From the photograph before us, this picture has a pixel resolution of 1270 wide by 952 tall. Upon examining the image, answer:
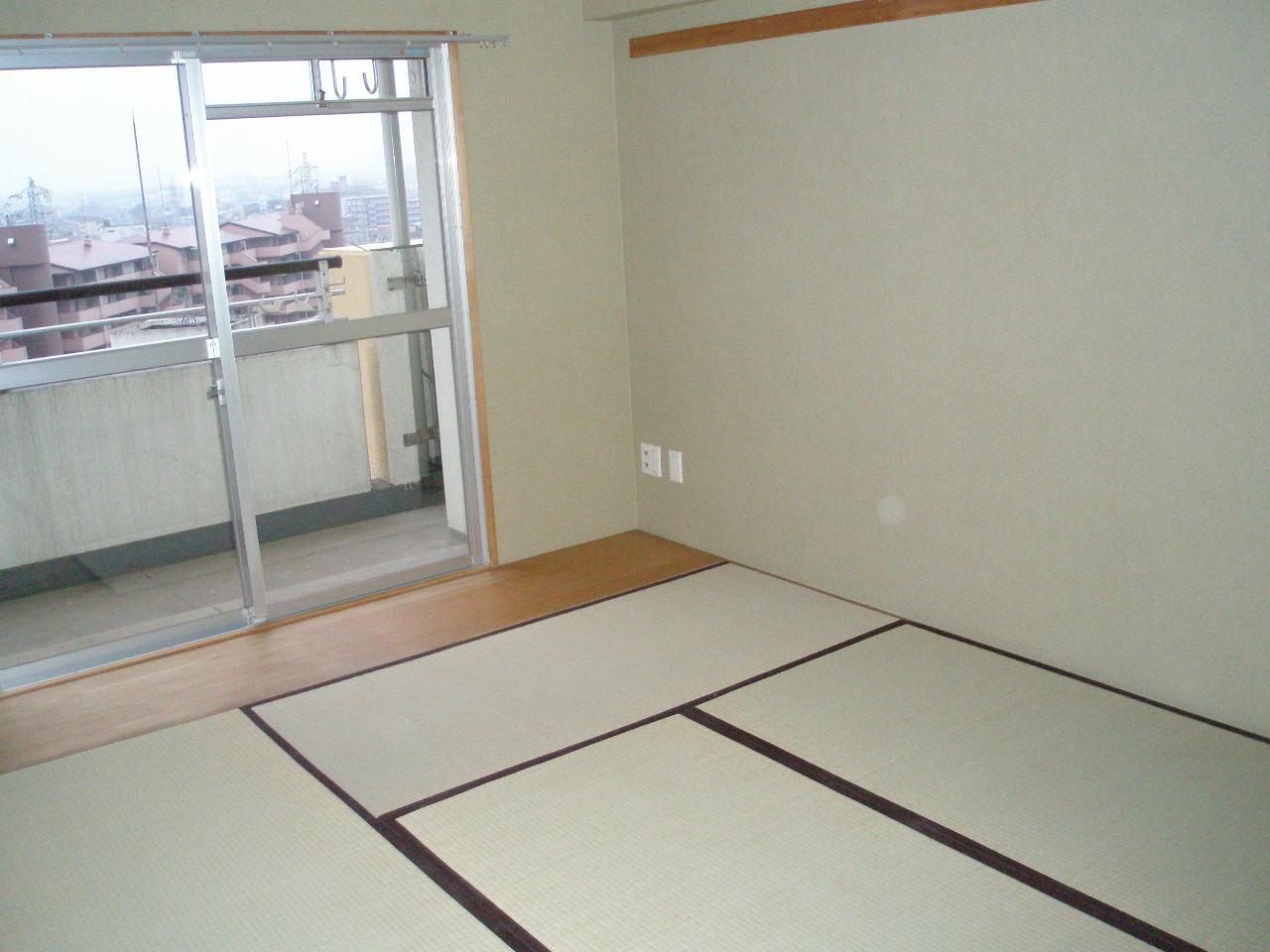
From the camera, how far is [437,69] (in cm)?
413

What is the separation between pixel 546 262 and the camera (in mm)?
4480

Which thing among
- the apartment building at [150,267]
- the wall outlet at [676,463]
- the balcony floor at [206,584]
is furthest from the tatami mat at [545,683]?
the apartment building at [150,267]

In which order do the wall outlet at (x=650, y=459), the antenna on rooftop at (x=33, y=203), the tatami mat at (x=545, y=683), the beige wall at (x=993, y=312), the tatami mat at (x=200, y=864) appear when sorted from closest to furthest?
1. the tatami mat at (x=200, y=864)
2. the beige wall at (x=993, y=312)
3. the tatami mat at (x=545, y=683)
4. the antenna on rooftop at (x=33, y=203)
5. the wall outlet at (x=650, y=459)

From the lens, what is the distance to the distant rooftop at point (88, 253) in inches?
139

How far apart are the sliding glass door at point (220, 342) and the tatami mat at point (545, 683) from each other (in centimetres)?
76

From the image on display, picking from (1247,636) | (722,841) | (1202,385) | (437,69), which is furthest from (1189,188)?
(437,69)

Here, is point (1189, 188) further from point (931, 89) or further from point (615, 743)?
point (615, 743)

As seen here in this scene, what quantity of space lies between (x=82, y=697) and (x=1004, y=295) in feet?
Answer: 9.84

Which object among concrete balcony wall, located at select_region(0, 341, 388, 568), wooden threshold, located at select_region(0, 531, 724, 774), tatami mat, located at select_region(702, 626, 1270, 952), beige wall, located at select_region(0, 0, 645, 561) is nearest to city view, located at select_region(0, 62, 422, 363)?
concrete balcony wall, located at select_region(0, 341, 388, 568)

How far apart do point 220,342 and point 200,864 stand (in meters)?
1.79

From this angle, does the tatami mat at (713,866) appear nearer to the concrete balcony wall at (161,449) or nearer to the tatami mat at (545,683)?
the tatami mat at (545,683)

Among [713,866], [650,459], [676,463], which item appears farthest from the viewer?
[650,459]

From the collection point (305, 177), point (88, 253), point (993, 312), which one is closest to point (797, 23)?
point (993, 312)

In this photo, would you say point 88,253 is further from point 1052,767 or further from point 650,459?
point 1052,767
